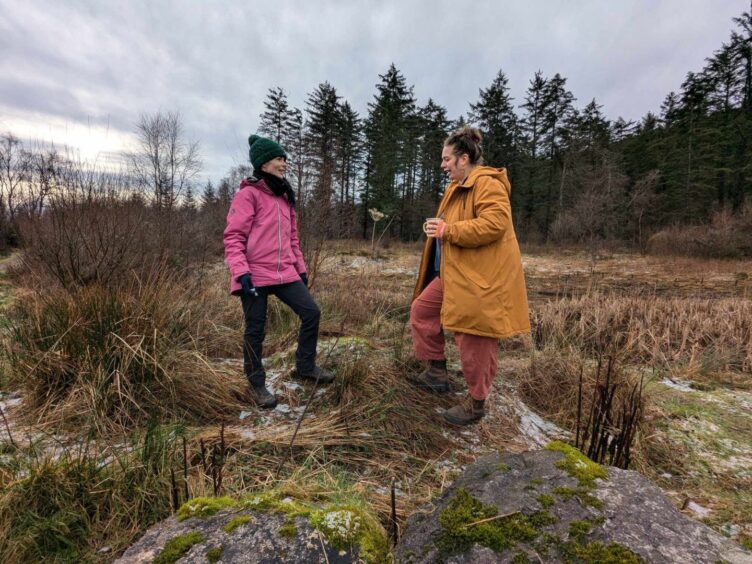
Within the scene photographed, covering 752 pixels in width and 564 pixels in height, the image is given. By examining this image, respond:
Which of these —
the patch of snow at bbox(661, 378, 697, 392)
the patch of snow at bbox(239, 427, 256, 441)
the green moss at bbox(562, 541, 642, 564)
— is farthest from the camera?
the patch of snow at bbox(661, 378, 697, 392)

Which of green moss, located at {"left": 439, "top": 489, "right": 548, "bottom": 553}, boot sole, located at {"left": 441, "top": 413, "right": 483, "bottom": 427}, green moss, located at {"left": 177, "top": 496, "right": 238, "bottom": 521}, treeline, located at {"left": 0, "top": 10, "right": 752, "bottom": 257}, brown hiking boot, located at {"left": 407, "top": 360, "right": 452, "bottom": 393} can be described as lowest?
boot sole, located at {"left": 441, "top": 413, "right": 483, "bottom": 427}

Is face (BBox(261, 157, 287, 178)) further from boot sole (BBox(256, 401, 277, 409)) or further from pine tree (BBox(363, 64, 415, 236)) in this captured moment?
pine tree (BBox(363, 64, 415, 236))

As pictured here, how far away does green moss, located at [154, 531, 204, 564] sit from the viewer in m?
0.89

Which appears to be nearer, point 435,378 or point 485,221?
point 485,221

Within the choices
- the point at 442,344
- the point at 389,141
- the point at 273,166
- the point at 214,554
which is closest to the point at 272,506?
the point at 214,554

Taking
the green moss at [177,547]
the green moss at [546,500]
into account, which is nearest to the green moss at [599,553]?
the green moss at [546,500]

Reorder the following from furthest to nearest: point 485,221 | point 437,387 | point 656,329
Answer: point 656,329 → point 437,387 → point 485,221

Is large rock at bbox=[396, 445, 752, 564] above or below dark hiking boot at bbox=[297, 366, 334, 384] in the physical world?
above

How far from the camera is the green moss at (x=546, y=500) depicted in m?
1.00

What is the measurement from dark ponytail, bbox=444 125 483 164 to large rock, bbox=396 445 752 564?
192 cm

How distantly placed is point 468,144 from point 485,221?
24.7 inches

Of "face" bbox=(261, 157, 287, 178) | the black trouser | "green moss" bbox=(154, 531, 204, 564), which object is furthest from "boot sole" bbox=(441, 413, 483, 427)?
"face" bbox=(261, 157, 287, 178)

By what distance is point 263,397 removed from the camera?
2.60m

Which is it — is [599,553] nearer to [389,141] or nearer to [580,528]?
[580,528]
